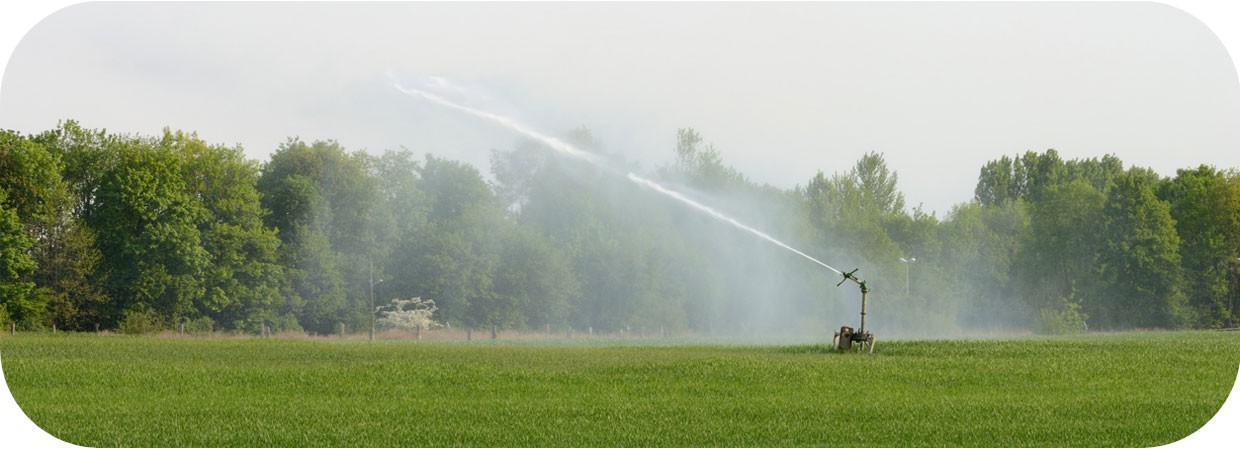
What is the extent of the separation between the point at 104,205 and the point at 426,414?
150 feet

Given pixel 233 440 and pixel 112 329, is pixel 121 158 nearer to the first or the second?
pixel 112 329

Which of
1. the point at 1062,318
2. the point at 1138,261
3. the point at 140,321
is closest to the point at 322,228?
the point at 140,321

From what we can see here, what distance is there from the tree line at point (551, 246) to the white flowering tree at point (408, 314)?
0.72m

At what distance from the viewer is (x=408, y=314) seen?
72000 mm

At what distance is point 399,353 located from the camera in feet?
134

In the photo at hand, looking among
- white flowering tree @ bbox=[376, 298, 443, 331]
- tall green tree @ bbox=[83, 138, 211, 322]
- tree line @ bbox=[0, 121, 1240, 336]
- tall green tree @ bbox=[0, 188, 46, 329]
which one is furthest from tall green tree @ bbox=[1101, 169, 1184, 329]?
tall green tree @ bbox=[0, 188, 46, 329]

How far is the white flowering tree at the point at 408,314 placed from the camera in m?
71.8

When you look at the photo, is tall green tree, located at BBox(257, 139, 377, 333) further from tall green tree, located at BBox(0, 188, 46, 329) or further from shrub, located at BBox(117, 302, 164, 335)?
tall green tree, located at BBox(0, 188, 46, 329)

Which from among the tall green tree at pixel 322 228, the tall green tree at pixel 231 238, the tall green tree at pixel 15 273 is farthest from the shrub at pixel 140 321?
the tall green tree at pixel 322 228

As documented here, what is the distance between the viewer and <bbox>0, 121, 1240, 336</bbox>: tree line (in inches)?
2557

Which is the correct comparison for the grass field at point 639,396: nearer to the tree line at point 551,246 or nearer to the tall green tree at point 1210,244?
the tree line at point 551,246

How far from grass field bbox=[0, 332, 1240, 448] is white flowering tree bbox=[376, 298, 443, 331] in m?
30.3

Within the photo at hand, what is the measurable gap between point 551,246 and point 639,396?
1868 inches

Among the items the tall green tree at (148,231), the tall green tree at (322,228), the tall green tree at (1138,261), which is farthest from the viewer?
the tall green tree at (1138,261)
